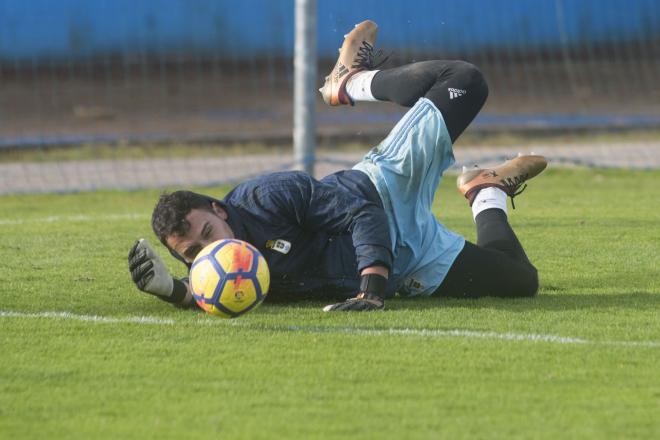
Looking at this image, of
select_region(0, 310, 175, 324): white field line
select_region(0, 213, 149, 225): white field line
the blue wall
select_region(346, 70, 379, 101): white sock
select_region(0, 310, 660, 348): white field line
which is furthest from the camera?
the blue wall

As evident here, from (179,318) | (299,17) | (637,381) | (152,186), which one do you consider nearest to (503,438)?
(637,381)

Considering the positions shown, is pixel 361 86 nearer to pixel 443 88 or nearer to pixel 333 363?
pixel 443 88

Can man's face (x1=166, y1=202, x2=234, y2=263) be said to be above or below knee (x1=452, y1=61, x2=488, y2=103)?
below

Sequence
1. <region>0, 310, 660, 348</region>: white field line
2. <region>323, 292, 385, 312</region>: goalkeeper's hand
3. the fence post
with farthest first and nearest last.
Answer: the fence post < <region>323, 292, 385, 312</region>: goalkeeper's hand < <region>0, 310, 660, 348</region>: white field line

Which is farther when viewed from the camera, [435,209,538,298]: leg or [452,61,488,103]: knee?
[452,61,488,103]: knee

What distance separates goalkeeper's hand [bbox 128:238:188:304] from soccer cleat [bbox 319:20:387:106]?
1.68 m

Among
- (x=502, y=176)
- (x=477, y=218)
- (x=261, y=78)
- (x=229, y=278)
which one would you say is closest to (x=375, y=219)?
(x=229, y=278)

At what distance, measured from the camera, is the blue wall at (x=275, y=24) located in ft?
63.8

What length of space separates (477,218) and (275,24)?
540 inches

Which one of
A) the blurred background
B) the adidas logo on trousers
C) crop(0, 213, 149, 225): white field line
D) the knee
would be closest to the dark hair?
the adidas logo on trousers

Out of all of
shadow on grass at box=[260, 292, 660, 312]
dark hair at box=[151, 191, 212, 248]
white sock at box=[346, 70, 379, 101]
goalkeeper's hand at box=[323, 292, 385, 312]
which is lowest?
shadow on grass at box=[260, 292, 660, 312]

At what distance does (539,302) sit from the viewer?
648 cm

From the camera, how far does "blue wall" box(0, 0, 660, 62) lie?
19438 millimetres

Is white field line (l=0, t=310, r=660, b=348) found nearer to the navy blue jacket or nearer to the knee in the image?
the navy blue jacket
